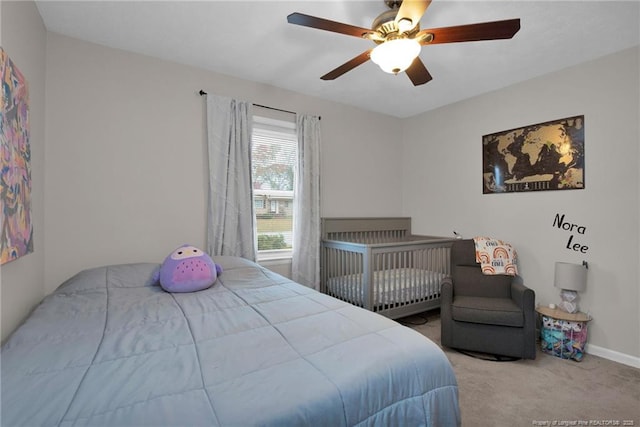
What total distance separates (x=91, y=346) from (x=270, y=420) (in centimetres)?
80

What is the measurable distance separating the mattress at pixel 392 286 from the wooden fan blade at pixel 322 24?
2.05m

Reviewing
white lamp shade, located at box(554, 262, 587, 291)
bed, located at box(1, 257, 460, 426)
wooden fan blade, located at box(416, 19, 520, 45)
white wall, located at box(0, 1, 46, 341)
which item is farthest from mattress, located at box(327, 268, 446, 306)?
white wall, located at box(0, 1, 46, 341)

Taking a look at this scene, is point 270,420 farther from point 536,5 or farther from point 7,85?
point 536,5

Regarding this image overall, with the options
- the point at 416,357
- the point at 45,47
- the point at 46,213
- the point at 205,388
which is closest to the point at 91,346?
the point at 205,388

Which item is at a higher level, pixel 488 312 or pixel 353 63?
pixel 353 63

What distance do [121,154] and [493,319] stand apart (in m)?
3.25

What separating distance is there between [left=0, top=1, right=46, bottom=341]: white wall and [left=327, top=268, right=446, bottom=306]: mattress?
239 centimetres

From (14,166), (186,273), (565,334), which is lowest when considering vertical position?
(565,334)

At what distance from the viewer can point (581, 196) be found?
263cm

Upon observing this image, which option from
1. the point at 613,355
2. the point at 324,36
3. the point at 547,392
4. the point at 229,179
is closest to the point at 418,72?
the point at 324,36

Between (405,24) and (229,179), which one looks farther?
(229,179)

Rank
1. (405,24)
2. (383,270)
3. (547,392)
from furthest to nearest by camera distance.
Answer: (383,270) < (547,392) < (405,24)

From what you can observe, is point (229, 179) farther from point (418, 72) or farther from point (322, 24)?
point (418, 72)

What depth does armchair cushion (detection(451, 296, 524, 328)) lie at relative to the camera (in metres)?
2.34
